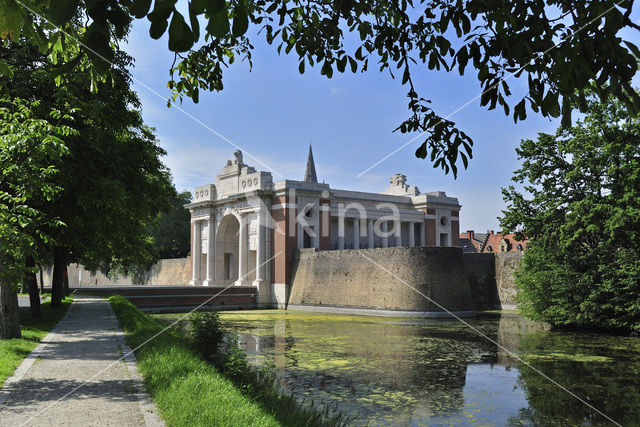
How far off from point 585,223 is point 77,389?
19810mm

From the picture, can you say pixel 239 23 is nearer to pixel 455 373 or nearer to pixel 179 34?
pixel 179 34

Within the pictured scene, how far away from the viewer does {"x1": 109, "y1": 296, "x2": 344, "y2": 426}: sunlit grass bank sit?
5766mm

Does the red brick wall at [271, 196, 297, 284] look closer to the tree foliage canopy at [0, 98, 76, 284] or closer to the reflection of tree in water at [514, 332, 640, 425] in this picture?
the reflection of tree in water at [514, 332, 640, 425]

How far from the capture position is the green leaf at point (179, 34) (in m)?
2.13

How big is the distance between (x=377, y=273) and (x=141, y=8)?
3169cm

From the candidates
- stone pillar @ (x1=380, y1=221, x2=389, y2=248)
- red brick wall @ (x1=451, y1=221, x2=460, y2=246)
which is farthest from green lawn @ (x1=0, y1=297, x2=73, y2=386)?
red brick wall @ (x1=451, y1=221, x2=460, y2=246)

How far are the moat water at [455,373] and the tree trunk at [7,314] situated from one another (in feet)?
19.7

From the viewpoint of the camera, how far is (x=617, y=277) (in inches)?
818

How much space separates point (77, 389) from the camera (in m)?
7.39

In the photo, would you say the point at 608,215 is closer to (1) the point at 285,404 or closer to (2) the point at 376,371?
(2) the point at 376,371

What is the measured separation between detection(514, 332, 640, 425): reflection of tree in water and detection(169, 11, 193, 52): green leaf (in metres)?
9.64

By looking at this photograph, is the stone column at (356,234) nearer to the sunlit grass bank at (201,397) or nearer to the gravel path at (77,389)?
the gravel path at (77,389)

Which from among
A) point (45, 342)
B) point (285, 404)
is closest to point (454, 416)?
point (285, 404)

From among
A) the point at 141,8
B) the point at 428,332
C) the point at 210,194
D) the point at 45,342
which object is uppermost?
the point at 210,194
